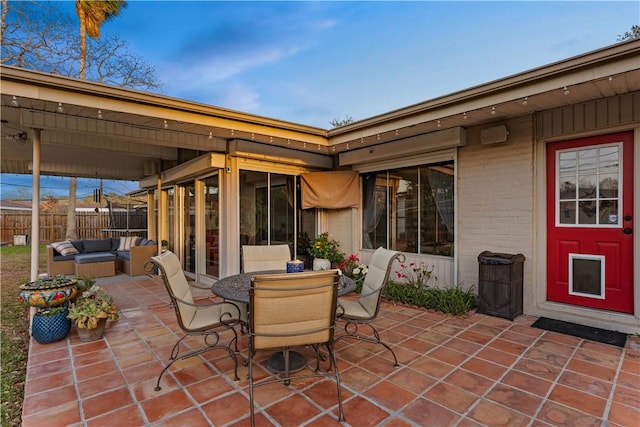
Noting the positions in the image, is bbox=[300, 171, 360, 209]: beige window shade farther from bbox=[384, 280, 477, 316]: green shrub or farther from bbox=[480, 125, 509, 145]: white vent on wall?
bbox=[480, 125, 509, 145]: white vent on wall

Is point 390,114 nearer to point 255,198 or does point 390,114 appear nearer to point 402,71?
point 255,198

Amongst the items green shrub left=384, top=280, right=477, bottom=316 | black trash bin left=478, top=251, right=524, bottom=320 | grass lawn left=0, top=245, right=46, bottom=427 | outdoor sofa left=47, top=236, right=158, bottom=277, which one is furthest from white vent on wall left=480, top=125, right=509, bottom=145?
outdoor sofa left=47, top=236, right=158, bottom=277

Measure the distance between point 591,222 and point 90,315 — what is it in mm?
5716

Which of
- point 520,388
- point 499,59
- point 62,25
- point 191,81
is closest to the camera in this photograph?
point 520,388

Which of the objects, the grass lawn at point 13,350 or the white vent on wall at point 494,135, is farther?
the white vent on wall at point 494,135

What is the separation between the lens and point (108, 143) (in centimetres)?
552

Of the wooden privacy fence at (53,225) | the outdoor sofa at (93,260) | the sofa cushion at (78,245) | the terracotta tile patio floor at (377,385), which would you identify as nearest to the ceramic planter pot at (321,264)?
the terracotta tile patio floor at (377,385)

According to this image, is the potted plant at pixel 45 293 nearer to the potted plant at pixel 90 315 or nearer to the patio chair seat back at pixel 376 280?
the potted plant at pixel 90 315

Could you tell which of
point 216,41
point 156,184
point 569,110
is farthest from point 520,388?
point 216,41

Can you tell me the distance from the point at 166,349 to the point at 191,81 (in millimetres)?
11036

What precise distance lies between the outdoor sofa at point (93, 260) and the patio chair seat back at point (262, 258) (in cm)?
436

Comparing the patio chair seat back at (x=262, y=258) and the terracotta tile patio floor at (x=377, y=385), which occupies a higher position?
the patio chair seat back at (x=262, y=258)

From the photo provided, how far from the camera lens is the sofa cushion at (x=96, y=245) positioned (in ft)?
24.2

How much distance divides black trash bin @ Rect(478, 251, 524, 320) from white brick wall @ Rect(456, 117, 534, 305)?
0.21 meters
